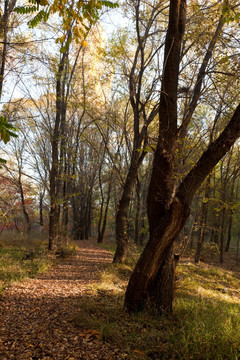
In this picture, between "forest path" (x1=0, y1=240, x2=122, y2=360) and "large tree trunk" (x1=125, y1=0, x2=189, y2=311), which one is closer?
"forest path" (x1=0, y1=240, x2=122, y2=360)

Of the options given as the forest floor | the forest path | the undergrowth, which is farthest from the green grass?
the undergrowth

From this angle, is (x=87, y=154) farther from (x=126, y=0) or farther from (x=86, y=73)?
(x=126, y=0)

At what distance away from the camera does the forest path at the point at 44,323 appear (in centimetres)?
320

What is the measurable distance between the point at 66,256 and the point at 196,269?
5.28m

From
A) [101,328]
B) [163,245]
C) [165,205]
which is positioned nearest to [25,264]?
[101,328]

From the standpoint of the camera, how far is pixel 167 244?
417 centimetres

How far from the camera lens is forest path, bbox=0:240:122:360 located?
3.20 m

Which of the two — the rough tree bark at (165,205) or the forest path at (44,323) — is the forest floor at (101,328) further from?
the rough tree bark at (165,205)

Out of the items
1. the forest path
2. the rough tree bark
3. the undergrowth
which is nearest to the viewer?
the forest path

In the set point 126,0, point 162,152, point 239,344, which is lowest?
point 239,344

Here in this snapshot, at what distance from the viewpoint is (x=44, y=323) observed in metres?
3.97

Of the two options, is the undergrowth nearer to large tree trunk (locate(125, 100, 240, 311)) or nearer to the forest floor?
the forest floor

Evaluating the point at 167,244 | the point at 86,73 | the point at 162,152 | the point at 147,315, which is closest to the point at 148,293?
the point at 147,315

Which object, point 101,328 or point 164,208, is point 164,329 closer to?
point 101,328
